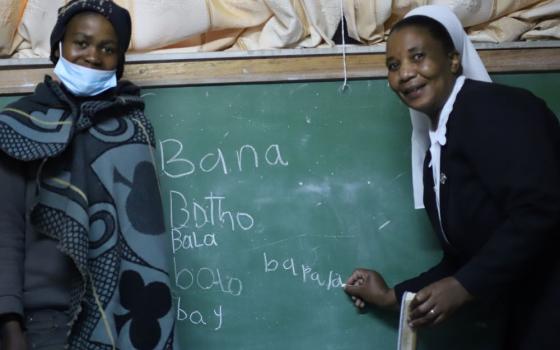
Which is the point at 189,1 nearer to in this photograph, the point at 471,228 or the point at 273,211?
the point at 273,211

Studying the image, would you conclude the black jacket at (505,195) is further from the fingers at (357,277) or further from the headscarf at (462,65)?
the fingers at (357,277)

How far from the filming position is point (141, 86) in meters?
2.12

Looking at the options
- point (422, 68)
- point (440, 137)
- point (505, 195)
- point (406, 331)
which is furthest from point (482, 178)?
point (406, 331)

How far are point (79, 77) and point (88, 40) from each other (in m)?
0.09

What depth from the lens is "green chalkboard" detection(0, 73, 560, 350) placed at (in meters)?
2.14

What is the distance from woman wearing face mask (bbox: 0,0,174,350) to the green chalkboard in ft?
1.10

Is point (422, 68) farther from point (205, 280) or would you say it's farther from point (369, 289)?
point (205, 280)

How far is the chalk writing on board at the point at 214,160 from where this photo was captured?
2137 mm

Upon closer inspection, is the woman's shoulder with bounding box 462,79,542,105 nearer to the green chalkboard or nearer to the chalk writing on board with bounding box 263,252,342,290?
the green chalkboard

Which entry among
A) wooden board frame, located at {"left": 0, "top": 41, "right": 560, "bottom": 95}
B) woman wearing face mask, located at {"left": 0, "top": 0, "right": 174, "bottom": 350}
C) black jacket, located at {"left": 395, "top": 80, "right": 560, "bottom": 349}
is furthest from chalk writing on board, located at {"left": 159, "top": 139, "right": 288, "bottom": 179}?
black jacket, located at {"left": 395, "top": 80, "right": 560, "bottom": 349}

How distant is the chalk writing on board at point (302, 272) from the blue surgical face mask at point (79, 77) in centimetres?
70

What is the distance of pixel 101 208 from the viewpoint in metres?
1.69

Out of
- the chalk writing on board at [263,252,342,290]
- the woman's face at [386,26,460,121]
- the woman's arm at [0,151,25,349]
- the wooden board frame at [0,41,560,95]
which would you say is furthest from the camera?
the chalk writing on board at [263,252,342,290]

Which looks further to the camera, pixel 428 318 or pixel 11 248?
pixel 428 318
